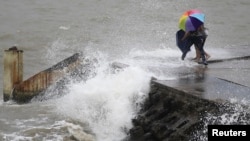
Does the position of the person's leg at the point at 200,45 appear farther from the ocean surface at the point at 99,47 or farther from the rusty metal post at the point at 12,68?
the rusty metal post at the point at 12,68

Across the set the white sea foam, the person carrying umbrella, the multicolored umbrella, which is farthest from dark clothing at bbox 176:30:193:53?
the white sea foam

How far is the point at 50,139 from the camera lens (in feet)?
30.9

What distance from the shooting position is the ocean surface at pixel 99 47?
970cm

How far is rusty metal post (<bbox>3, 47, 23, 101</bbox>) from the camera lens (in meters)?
11.8

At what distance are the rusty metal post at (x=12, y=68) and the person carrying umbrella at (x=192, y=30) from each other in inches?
162

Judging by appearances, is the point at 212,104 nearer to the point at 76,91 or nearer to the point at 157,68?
the point at 157,68

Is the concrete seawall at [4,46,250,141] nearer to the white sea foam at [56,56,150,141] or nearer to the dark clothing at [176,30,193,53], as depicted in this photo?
the white sea foam at [56,56,150,141]

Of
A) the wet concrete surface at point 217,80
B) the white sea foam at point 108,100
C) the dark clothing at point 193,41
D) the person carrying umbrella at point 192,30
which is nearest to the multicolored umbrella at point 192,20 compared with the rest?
the person carrying umbrella at point 192,30

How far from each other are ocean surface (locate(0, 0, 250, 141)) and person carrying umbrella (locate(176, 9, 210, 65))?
0.47m

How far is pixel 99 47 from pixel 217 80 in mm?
9989

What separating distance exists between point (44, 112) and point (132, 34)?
1096 centimetres

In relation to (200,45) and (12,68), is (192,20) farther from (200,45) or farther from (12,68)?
(12,68)

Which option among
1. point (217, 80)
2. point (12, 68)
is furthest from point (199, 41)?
point (12, 68)

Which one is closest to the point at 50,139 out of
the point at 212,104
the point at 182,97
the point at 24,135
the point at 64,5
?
the point at 24,135
